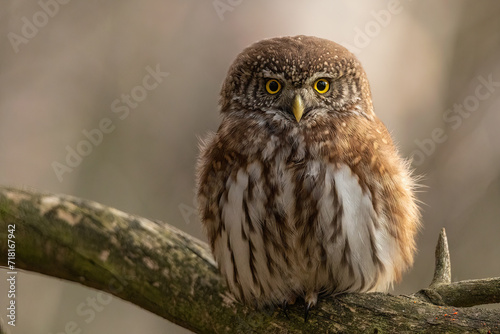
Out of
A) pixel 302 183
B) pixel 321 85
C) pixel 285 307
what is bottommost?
pixel 285 307

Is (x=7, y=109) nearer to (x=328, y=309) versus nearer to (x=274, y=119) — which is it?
(x=274, y=119)

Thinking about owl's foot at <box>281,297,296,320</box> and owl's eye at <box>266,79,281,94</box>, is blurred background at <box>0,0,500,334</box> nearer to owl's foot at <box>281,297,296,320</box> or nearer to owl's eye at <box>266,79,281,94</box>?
owl's eye at <box>266,79,281,94</box>

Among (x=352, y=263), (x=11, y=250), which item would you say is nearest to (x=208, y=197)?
(x=352, y=263)

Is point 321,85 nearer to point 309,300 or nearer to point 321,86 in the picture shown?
point 321,86

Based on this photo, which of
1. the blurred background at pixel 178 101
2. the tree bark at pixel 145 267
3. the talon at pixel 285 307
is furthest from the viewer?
the blurred background at pixel 178 101

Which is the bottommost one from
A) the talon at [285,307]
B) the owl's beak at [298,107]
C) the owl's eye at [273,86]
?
the talon at [285,307]

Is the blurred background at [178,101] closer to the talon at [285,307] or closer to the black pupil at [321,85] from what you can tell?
the black pupil at [321,85]

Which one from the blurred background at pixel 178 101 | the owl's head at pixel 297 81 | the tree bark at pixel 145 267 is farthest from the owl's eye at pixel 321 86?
the blurred background at pixel 178 101

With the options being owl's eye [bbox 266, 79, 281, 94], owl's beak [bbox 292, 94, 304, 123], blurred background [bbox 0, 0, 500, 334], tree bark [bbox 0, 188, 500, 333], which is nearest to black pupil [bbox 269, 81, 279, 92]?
owl's eye [bbox 266, 79, 281, 94]

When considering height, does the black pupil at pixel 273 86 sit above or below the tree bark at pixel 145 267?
above

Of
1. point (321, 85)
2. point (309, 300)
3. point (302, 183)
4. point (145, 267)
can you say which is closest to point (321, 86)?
point (321, 85)
